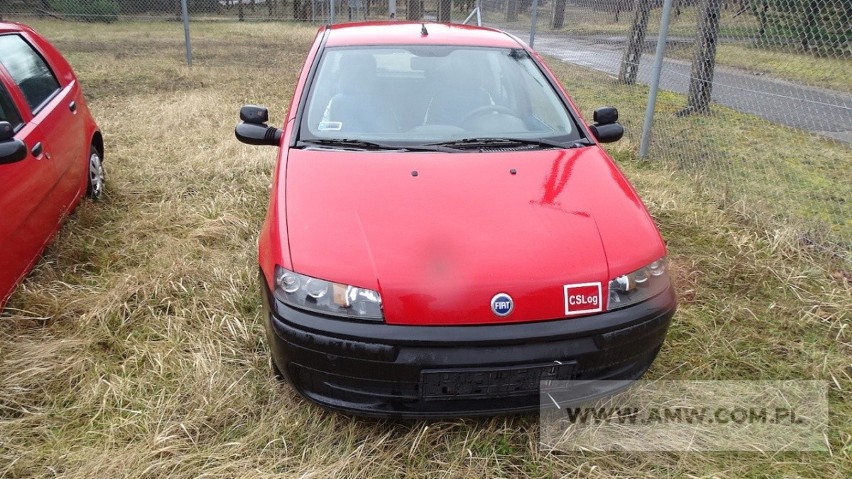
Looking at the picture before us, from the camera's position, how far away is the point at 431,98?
3.08 meters

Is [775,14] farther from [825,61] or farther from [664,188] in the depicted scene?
[664,188]

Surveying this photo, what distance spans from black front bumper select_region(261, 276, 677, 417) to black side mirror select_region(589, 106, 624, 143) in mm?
1350

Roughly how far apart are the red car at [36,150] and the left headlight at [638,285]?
8.99ft

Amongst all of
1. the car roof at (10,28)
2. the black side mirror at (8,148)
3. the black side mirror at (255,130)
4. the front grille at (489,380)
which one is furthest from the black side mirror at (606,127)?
the car roof at (10,28)

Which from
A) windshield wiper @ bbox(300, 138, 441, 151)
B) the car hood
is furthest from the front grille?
windshield wiper @ bbox(300, 138, 441, 151)

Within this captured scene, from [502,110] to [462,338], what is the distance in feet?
5.25

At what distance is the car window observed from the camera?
3520 millimetres

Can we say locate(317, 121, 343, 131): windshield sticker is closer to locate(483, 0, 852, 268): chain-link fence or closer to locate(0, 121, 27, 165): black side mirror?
locate(0, 121, 27, 165): black side mirror

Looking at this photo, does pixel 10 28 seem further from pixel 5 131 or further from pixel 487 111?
pixel 487 111

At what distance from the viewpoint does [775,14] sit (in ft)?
15.9

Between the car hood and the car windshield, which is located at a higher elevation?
the car windshield

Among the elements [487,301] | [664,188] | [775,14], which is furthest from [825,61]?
[487,301]

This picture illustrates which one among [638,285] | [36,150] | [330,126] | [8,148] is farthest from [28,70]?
[638,285]

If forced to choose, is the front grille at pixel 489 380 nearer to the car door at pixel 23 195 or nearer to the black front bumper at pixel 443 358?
the black front bumper at pixel 443 358
